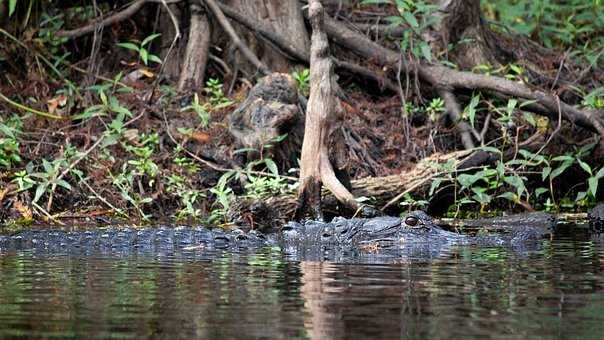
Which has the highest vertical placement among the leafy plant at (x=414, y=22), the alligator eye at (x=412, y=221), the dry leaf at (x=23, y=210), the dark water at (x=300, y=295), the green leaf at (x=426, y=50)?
the leafy plant at (x=414, y=22)

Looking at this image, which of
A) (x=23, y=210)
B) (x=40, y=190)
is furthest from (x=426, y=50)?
(x=23, y=210)

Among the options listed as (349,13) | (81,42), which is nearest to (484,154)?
(349,13)

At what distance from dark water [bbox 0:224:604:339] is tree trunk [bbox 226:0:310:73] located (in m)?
4.87

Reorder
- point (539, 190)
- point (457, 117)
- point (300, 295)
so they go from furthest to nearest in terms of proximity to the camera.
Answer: point (457, 117)
point (539, 190)
point (300, 295)

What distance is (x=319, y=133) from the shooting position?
30.7 ft

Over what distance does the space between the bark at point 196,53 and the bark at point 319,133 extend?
2.63 meters

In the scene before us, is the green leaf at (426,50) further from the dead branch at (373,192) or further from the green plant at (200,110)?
the green plant at (200,110)

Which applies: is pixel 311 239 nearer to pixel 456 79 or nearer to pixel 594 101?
pixel 456 79

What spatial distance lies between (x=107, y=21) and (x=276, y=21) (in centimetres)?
183

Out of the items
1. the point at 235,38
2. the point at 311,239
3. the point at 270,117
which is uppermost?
the point at 235,38

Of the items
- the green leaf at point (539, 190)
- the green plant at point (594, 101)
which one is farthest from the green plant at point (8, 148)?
the green plant at point (594, 101)

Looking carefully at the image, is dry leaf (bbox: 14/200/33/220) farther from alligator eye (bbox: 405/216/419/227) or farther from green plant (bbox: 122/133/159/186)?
alligator eye (bbox: 405/216/419/227)

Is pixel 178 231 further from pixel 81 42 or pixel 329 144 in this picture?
pixel 81 42

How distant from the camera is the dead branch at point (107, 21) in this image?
12086 mm
